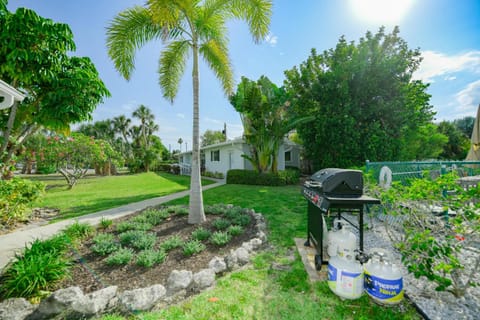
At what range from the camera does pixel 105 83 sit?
5707 millimetres

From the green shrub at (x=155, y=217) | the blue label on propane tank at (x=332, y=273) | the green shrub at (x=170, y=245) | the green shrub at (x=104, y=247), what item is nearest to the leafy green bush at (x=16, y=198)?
the green shrub at (x=155, y=217)

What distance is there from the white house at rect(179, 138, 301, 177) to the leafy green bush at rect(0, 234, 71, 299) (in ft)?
39.6

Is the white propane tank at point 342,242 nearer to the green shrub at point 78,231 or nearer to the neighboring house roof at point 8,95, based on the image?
the green shrub at point 78,231

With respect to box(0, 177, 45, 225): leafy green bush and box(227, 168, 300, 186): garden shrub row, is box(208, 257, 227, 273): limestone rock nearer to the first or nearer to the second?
box(0, 177, 45, 225): leafy green bush

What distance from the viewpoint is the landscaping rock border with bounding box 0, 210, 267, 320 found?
6.65 ft

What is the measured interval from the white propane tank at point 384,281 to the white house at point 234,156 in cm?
1227

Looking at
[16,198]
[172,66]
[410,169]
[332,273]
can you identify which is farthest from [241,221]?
[16,198]

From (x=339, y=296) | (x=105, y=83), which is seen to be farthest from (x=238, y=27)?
(x=339, y=296)

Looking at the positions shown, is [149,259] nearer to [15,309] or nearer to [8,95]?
[15,309]

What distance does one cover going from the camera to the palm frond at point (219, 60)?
554 centimetres

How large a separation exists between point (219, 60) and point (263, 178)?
8.16 meters

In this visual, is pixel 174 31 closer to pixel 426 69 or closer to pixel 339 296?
pixel 339 296

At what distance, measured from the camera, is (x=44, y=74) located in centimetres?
477

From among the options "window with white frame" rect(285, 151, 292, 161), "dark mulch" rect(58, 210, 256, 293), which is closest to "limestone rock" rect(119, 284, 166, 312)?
"dark mulch" rect(58, 210, 256, 293)
